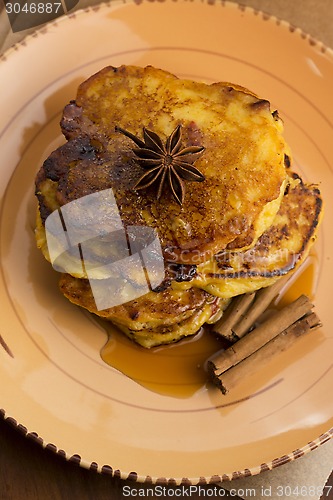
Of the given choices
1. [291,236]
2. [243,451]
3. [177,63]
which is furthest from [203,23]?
[243,451]

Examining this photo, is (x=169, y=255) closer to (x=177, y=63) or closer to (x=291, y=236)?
(x=291, y=236)
